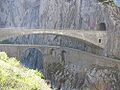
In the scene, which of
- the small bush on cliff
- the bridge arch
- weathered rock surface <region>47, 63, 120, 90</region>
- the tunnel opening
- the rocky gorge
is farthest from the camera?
the bridge arch

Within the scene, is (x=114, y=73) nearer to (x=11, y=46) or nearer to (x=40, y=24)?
(x=11, y=46)

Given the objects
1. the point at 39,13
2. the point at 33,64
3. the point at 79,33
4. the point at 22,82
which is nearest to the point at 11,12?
the point at 39,13

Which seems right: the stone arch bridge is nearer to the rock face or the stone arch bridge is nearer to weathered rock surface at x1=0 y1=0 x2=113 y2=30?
the rock face

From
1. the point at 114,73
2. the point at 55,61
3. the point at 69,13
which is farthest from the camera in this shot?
the point at 69,13

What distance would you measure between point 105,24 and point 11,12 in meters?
32.3

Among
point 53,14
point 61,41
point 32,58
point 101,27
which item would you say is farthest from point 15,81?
point 32,58

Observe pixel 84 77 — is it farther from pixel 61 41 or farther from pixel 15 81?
pixel 15 81

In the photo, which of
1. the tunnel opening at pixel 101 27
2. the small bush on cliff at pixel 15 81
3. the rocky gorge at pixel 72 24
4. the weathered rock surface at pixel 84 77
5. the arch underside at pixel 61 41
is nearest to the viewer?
the small bush on cliff at pixel 15 81

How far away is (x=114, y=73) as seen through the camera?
165ft

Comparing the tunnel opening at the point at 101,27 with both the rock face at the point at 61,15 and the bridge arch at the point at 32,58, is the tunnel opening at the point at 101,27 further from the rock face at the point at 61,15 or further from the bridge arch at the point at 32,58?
the bridge arch at the point at 32,58

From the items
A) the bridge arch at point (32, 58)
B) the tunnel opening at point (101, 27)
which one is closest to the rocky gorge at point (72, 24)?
the tunnel opening at point (101, 27)

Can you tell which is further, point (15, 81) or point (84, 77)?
point (84, 77)

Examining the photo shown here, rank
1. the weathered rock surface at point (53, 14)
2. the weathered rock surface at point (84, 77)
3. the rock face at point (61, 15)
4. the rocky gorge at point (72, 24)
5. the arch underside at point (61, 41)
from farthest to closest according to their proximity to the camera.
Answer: the weathered rock surface at point (53, 14) < the arch underside at point (61, 41) < the rock face at point (61, 15) < the rocky gorge at point (72, 24) < the weathered rock surface at point (84, 77)

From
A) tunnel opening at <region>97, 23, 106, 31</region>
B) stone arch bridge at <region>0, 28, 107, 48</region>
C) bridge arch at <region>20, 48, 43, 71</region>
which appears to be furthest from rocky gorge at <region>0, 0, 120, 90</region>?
stone arch bridge at <region>0, 28, 107, 48</region>
